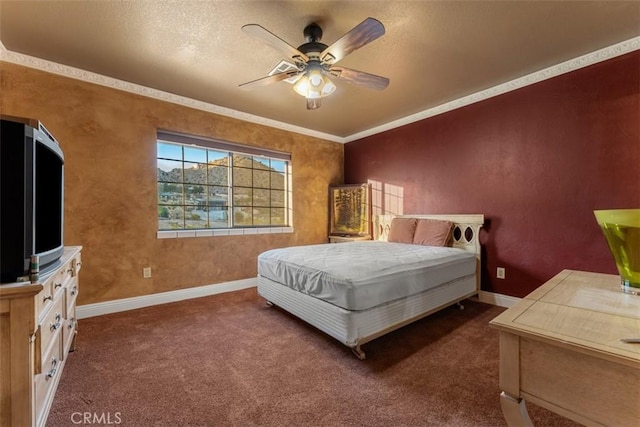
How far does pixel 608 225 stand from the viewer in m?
1.13

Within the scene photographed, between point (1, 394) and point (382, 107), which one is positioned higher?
point (382, 107)

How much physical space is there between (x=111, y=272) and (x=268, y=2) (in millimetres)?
2952

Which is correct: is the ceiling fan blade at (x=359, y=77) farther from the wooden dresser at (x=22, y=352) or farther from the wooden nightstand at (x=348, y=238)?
the wooden nightstand at (x=348, y=238)

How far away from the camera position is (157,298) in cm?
313

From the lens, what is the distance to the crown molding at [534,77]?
229 centimetres

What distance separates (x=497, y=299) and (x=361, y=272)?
2.09 m

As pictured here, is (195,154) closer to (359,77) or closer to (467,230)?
(359,77)

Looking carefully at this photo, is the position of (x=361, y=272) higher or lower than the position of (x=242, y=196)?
lower

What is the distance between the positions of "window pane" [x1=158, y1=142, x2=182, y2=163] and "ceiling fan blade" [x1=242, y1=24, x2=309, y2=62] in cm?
219

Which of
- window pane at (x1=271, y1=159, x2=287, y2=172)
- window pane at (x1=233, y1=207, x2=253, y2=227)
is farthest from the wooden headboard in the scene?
window pane at (x1=233, y1=207, x2=253, y2=227)

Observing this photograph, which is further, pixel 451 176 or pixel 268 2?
pixel 451 176

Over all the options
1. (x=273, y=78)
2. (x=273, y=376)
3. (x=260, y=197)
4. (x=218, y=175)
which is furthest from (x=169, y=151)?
(x=273, y=376)

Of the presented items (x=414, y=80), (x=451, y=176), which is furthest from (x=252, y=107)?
(x=451, y=176)

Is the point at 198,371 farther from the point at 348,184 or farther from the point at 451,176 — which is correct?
the point at 348,184
